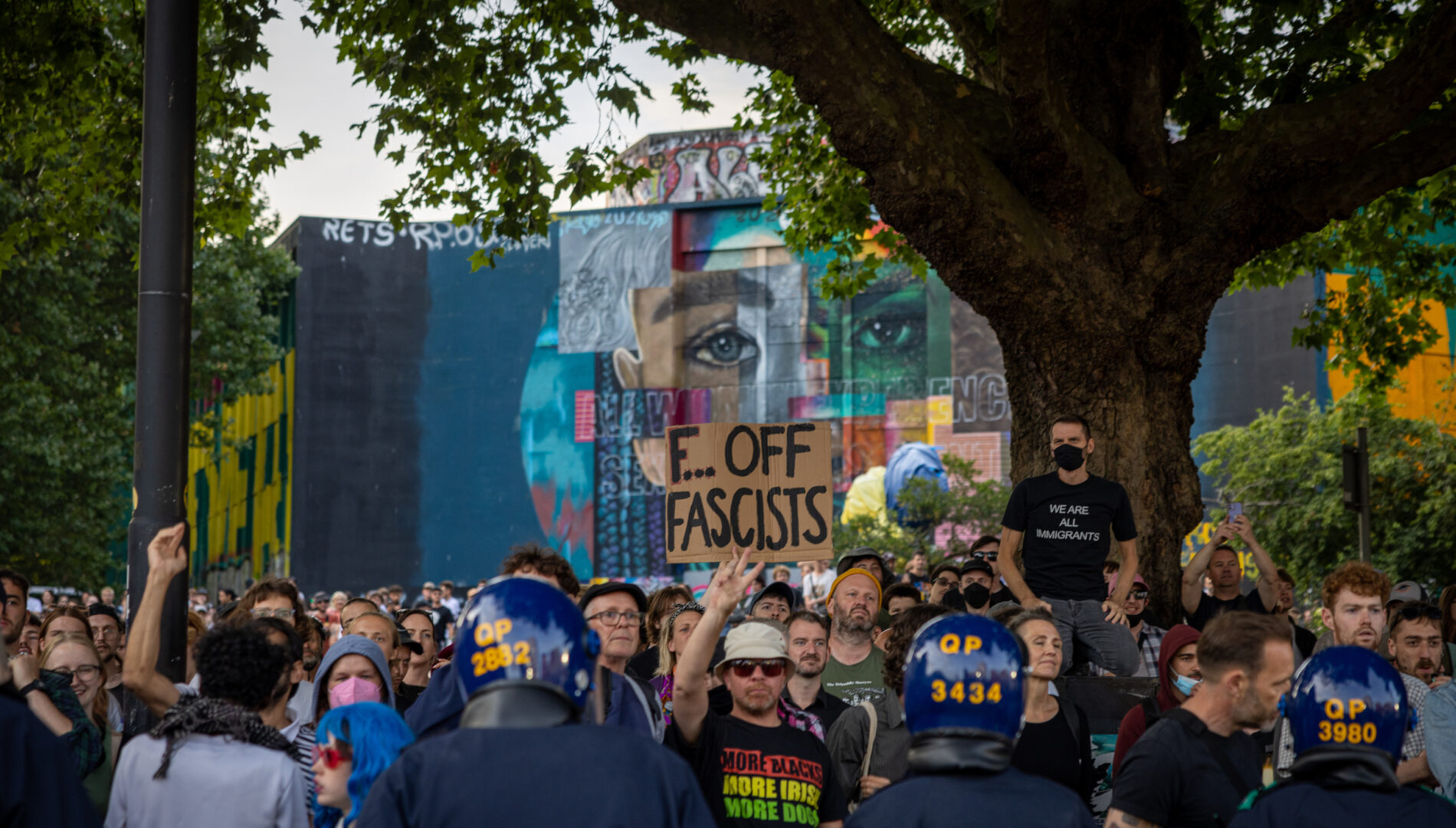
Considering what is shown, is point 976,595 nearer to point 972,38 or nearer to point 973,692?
point 972,38

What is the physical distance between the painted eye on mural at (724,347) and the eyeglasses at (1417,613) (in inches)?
1440

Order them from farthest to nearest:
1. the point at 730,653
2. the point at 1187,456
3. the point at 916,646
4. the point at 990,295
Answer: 1. the point at 1187,456
2. the point at 990,295
3. the point at 730,653
4. the point at 916,646

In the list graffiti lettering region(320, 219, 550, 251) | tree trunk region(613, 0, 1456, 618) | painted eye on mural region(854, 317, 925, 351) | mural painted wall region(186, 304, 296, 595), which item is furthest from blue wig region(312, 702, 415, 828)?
graffiti lettering region(320, 219, 550, 251)

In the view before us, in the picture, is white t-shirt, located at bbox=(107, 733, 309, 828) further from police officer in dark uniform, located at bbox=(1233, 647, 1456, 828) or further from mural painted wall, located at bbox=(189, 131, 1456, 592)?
mural painted wall, located at bbox=(189, 131, 1456, 592)

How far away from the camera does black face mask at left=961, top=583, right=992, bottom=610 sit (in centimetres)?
886

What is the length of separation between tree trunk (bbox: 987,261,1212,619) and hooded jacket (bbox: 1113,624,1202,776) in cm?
319

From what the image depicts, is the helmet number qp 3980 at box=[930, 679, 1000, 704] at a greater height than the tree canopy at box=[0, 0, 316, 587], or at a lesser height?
lesser

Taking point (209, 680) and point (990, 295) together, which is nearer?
point (209, 680)

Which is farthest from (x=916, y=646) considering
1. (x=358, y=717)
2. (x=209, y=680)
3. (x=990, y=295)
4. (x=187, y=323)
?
(x=990, y=295)

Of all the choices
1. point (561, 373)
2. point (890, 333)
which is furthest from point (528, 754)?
point (561, 373)

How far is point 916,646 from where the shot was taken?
111 inches

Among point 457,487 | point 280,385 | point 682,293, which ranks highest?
point 682,293

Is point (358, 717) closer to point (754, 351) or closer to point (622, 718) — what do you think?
point (622, 718)

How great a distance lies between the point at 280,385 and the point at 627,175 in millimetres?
34583
